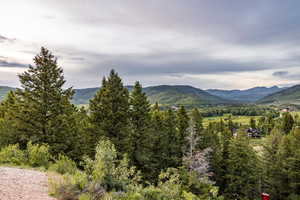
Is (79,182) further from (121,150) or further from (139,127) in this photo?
(139,127)

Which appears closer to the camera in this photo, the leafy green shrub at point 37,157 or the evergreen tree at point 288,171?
the leafy green shrub at point 37,157

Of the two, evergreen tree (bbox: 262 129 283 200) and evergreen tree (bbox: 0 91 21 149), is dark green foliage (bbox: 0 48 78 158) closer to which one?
evergreen tree (bbox: 0 91 21 149)

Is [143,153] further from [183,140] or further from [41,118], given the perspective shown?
[41,118]

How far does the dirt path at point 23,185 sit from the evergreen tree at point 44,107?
797 centimetres

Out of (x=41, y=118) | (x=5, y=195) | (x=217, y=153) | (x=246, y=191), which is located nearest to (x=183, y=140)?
(x=217, y=153)

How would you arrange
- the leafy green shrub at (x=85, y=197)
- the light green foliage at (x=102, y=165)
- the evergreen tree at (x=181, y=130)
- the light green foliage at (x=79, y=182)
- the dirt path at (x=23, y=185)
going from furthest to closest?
the evergreen tree at (x=181, y=130) < the light green foliage at (x=102, y=165) < the light green foliage at (x=79, y=182) < the dirt path at (x=23, y=185) < the leafy green shrub at (x=85, y=197)

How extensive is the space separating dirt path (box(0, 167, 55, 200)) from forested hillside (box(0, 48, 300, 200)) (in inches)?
25.2

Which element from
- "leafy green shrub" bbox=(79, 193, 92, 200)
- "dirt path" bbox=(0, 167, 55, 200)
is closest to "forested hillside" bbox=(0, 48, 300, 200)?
"leafy green shrub" bbox=(79, 193, 92, 200)

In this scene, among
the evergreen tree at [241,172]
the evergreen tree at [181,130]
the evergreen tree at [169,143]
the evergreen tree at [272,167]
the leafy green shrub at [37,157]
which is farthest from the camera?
the evergreen tree at [272,167]

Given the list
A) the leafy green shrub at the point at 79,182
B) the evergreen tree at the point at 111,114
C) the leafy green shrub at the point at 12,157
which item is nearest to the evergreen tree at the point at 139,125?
the evergreen tree at the point at 111,114

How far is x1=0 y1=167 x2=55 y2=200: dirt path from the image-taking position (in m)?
6.35

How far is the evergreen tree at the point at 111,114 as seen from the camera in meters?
18.6

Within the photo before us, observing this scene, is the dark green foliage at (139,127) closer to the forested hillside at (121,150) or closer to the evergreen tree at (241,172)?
the forested hillside at (121,150)

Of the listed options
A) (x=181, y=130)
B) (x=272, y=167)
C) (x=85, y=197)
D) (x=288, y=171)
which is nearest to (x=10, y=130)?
(x=85, y=197)
